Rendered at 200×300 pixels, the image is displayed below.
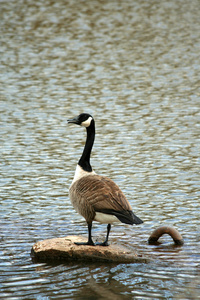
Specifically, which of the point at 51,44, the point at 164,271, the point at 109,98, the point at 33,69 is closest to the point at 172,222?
the point at 164,271

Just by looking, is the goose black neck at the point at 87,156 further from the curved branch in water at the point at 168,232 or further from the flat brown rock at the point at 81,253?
the curved branch in water at the point at 168,232

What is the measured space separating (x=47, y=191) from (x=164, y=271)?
18.2ft

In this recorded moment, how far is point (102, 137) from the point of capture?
19.6 metres

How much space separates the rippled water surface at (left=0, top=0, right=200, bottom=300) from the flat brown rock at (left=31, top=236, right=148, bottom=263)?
188 mm

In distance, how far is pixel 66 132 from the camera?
20234 millimetres

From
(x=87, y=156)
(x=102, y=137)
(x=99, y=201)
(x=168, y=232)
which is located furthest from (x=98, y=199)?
(x=102, y=137)

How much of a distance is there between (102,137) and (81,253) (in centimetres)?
971

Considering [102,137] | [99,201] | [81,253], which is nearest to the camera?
[99,201]

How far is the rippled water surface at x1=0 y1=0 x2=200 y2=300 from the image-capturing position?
9.55m

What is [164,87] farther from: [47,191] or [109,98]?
[47,191]

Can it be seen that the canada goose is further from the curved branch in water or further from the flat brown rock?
the curved branch in water

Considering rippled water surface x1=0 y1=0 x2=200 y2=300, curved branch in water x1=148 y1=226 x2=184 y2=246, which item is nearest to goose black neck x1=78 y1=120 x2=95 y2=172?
rippled water surface x1=0 y1=0 x2=200 y2=300

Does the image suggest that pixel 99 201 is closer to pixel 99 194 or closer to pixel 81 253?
pixel 99 194

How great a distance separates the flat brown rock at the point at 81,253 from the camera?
10.1 metres
